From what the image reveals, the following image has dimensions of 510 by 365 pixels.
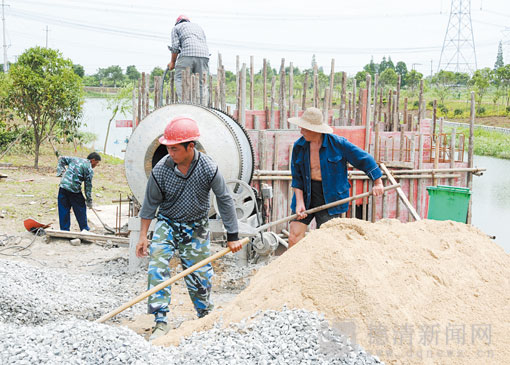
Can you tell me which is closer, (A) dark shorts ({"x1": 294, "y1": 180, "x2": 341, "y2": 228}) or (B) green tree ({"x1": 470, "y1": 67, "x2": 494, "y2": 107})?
(A) dark shorts ({"x1": 294, "y1": 180, "x2": 341, "y2": 228})

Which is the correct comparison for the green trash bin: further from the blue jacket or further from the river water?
the river water

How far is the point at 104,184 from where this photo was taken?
13.4 metres

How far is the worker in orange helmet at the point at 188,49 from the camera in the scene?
802cm

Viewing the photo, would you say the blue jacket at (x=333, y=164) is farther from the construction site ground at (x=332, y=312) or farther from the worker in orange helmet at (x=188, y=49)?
the worker in orange helmet at (x=188, y=49)

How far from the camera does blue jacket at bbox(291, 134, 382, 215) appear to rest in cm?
497

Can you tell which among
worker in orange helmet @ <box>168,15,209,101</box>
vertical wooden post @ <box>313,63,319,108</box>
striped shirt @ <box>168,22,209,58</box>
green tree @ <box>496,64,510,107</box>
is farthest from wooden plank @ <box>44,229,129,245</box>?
green tree @ <box>496,64,510,107</box>

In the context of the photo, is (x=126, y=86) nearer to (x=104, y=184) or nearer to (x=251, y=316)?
(x=104, y=184)

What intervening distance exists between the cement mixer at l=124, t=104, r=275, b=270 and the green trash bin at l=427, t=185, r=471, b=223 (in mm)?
2111

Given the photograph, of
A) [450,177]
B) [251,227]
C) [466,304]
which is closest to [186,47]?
[251,227]

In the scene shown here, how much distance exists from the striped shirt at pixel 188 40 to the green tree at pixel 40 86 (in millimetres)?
7281

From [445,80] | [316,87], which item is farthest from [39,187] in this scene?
[445,80]

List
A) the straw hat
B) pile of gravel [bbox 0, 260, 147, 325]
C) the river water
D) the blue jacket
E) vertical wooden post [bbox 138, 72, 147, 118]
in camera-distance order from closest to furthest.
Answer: pile of gravel [bbox 0, 260, 147, 325], the straw hat, the blue jacket, vertical wooden post [bbox 138, 72, 147, 118], the river water

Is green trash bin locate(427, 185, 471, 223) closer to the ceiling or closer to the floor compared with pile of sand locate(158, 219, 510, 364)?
closer to the ceiling

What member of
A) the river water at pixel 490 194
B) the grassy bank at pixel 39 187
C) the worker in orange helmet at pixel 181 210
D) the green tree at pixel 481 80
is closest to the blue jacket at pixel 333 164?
the worker in orange helmet at pixel 181 210
